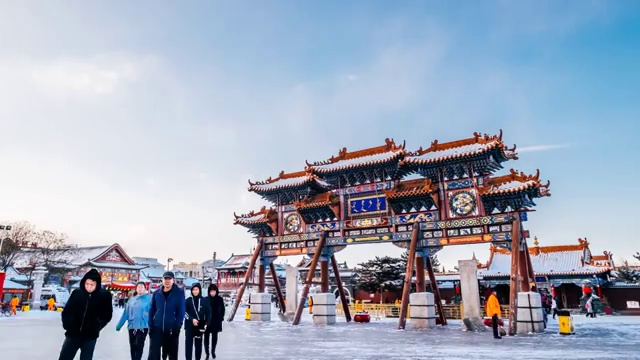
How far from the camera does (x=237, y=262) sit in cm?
6247

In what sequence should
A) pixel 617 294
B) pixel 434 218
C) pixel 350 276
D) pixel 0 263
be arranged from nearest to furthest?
1. pixel 434 218
2. pixel 617 294
3. pixel 0 263
4. pixel 350 276

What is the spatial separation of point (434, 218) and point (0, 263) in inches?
1591

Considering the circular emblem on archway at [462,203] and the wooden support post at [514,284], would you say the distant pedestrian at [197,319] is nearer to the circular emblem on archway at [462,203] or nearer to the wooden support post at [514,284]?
the wooden support post at [514,284]

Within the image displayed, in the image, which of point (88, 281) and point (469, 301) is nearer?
point (88, 281)

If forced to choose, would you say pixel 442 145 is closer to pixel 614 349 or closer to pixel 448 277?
pixel 614 349

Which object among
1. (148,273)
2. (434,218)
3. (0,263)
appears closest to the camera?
(434,218)

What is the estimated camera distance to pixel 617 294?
98.9 ft

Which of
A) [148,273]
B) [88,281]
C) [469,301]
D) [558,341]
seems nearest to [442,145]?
[469,301]

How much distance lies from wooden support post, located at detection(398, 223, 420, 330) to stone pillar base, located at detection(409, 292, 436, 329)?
368 millimetres

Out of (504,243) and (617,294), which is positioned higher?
(504,243)

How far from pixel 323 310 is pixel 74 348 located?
48.0 ft

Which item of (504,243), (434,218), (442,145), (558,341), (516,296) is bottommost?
(558,341)

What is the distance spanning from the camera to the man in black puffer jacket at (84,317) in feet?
16.4

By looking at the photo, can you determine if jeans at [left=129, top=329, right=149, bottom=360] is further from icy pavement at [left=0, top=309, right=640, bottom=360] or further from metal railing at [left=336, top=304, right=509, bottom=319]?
metal railing at [left=336, top=304, right=509, bottom=319]
